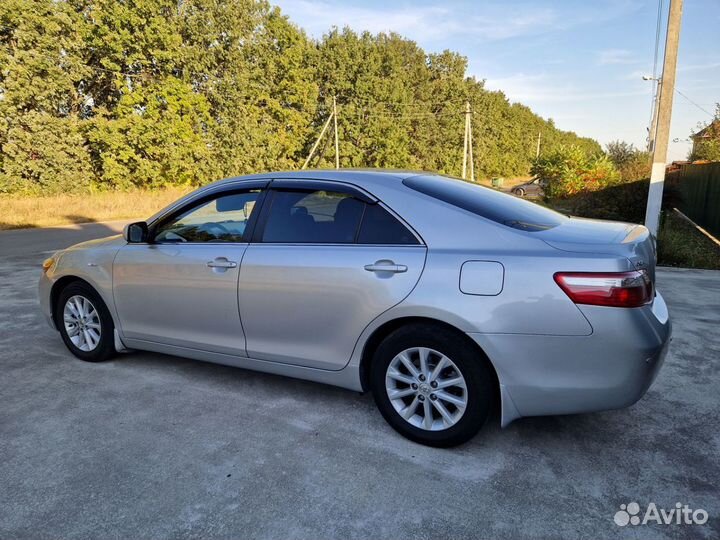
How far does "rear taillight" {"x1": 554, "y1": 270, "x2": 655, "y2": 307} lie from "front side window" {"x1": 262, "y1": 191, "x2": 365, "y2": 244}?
127cm

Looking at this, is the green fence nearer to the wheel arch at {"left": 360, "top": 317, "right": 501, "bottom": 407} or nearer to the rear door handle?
the wheel arch at {"left": 360, "top": 317, "right": 501, "bottom": 407}

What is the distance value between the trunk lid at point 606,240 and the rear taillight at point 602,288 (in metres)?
0.14

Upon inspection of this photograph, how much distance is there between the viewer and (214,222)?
383 centimetres

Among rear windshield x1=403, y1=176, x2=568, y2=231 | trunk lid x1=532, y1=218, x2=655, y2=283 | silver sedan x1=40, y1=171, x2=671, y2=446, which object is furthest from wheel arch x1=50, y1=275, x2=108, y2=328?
trunk lid x1=532, y1=218, x2=655, y2=283

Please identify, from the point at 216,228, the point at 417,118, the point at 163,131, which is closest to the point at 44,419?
the point at 216,228

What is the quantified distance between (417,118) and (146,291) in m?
46.2

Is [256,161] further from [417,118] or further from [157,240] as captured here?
[157,240]

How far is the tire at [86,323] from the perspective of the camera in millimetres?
4184

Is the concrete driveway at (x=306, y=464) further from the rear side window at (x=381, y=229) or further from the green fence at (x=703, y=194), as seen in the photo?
the green fence at (x=703, y=194)

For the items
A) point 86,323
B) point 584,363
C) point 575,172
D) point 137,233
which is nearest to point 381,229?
point 584,363

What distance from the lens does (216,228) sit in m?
3.77

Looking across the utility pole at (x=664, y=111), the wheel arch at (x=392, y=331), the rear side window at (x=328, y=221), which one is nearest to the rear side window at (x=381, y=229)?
the rear side window at (x=328, y=221)

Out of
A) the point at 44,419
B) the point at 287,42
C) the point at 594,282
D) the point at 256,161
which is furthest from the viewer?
the point at 287,42

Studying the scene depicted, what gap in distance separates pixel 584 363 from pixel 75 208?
73.7 feet
